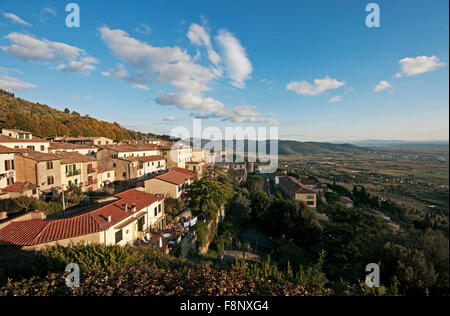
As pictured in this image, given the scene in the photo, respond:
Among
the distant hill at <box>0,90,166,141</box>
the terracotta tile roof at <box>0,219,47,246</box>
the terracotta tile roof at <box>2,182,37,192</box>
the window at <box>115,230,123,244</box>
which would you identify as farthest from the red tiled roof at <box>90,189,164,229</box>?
the distant hill at <box>0,90,166,141</box>

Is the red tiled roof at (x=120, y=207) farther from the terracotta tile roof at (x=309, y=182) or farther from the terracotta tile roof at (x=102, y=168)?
the terracotta tile roof at (x=309, y=182)

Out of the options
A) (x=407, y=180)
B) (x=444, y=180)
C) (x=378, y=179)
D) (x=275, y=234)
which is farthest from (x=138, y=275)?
(x=275, y=234)

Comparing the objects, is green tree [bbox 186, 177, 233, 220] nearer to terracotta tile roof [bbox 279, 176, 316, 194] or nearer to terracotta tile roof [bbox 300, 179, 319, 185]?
terracotta tile roof [bbox 279, 176, 316, 194]

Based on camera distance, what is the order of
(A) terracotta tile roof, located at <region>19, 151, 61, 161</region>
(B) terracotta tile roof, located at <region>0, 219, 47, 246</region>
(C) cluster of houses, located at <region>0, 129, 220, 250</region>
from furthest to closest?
1. (A) terracotta tile roof, located at <region>19, 151, 61, 161</region>
2. (C) cluster of houses, located at <region>0, 129, 220, 250</region>
3. (B) terracotta tile roof, located at <region>0, 219, 47, 246</region>

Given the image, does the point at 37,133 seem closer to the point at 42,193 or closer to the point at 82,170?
the point at 82,170

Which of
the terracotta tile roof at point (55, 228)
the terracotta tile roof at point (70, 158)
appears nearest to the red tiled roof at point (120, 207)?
the terracotta tile roof at point (55, 228)
